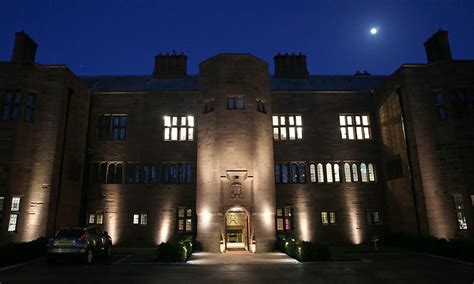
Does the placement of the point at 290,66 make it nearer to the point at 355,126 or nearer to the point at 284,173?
the point at 355,126

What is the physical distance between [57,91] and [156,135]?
23.3 ft

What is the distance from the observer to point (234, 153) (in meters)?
18.9

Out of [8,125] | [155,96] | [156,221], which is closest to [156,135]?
[155,96]

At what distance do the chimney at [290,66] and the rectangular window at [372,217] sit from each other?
13.6 m

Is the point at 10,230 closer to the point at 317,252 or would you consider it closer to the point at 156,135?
the point at 156,135

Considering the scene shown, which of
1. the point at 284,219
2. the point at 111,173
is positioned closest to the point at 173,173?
the point at 111,173

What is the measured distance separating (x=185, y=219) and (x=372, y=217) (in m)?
13.9

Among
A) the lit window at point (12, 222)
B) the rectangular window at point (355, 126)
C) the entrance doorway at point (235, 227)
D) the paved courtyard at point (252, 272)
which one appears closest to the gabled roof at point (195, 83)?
the rectangular window at point (355, 126)

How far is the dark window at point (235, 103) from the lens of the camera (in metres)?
19.9

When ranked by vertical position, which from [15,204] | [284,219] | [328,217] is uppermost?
[15,204]

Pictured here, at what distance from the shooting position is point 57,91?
19.3 metres

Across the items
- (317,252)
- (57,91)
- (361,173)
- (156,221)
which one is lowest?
(317,252)

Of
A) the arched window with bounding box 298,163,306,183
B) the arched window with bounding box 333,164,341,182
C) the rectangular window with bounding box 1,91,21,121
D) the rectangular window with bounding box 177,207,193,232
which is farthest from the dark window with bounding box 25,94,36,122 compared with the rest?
the arched window with bounding box 333,164,341,182

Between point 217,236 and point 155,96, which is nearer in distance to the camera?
point 217,236
